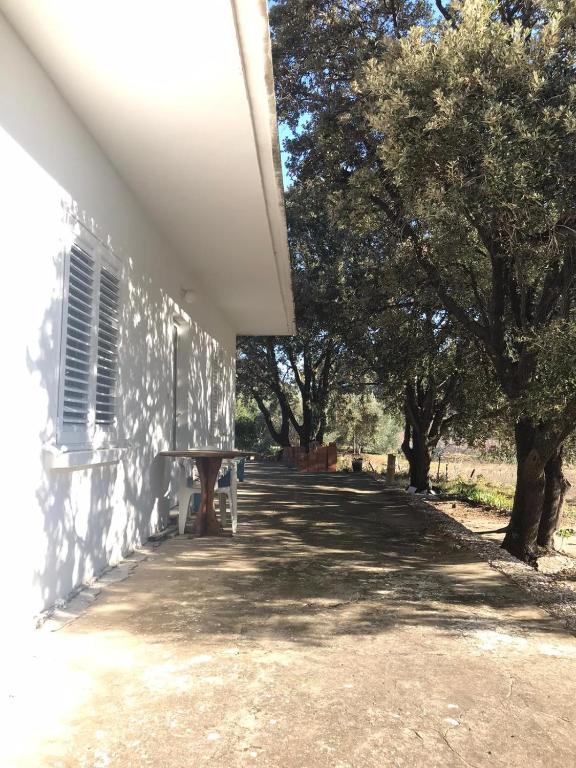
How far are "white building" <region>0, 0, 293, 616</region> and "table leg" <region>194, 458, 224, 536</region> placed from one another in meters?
0.51

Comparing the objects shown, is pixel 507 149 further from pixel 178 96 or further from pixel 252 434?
pixel 252 434

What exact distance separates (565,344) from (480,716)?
13.1ft

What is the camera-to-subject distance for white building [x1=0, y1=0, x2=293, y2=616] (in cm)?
351

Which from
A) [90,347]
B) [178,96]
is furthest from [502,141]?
[90,347]

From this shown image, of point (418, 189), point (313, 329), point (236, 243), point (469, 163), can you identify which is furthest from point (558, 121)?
point (313, 329)

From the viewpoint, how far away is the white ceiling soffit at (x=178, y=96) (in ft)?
11.5

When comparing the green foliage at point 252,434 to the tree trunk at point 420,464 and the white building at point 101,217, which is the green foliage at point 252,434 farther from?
the white building at point 101,217

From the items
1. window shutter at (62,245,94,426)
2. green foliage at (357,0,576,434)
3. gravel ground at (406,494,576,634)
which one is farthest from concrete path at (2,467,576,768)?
green foliage at (357,0,576,434)

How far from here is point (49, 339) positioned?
3.96m

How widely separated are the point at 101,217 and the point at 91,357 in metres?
1.14

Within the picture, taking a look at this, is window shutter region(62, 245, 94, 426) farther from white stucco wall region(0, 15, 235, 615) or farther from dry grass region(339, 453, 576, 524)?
dry grass region(339, 453, 576, 524)

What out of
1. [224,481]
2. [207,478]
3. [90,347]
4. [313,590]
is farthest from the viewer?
[224,481]

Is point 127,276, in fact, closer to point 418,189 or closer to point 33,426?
point 33,426

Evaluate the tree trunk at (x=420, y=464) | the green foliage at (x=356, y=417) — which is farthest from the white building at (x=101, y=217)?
the green foliage at (x=356, y=417)
